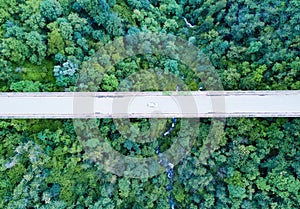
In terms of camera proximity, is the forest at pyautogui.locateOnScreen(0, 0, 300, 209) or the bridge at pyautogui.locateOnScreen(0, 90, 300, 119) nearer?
the forest at pyautogui.locateOnScreen(0, 0, 300, 209)

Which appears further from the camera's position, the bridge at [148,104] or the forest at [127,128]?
the bridge at [148,104]

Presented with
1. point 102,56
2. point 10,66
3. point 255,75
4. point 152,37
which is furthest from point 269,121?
point 10,66

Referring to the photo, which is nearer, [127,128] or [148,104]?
[127,128]

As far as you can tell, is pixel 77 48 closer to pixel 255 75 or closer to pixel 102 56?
pixel 102 56

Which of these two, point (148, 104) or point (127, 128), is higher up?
point (148, 104)
